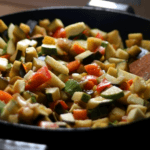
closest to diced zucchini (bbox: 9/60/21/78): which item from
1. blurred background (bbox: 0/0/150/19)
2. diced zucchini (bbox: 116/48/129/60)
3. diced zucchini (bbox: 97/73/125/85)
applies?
diced zucchini (bbox: 97/73/125/85)

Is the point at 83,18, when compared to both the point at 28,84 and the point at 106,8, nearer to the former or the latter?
the point at 106,8

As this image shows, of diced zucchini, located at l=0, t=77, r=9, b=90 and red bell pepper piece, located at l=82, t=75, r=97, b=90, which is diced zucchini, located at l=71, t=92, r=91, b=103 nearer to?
red bell pepper piece, located at l=82, t=75, r=97, b=90

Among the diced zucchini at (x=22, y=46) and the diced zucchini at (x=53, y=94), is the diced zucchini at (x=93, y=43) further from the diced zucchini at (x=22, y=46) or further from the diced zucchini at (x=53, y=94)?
the diced zucchini at (x=53, y=94)

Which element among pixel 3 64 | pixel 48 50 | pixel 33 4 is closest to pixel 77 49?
pixel 48 50

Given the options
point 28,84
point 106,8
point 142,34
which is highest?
point 106,8

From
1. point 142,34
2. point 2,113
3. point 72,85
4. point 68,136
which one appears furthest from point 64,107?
point 142,34

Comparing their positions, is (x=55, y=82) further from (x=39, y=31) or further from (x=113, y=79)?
(x=39, y=31)

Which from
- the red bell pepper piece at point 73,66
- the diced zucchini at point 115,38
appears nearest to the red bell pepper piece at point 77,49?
the red bell pepper piece at point 73,66
